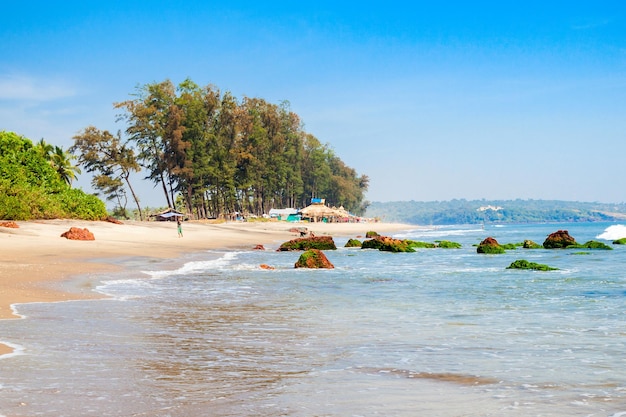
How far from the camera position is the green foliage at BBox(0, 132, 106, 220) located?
36.8m

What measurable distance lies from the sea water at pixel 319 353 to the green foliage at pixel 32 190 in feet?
83.5

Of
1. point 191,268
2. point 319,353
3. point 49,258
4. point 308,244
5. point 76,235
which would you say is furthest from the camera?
point 308,244

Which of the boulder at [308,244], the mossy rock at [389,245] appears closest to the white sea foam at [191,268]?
the boulder at [308,244]

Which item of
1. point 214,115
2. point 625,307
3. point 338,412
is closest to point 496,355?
point 338,412

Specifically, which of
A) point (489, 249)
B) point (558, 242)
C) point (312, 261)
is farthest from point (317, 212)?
point (312, 261)

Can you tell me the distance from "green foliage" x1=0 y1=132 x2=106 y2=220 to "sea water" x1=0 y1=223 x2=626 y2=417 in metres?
25.5

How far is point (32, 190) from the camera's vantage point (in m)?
39.8

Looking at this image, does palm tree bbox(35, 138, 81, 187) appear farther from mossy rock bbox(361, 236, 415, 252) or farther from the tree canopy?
mossy rock bbox(361, 236, 415, 252)

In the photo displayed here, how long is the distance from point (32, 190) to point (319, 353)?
3706cm

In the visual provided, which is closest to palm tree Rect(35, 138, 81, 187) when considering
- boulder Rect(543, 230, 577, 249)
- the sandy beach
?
the sandy beach

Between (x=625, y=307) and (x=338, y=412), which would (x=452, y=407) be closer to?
(x=338, y=412)

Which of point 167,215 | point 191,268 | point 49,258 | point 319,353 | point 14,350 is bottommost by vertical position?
point 191,268

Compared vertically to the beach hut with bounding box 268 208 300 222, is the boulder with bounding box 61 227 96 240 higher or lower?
lower

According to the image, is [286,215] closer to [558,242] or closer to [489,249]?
[558,242]
